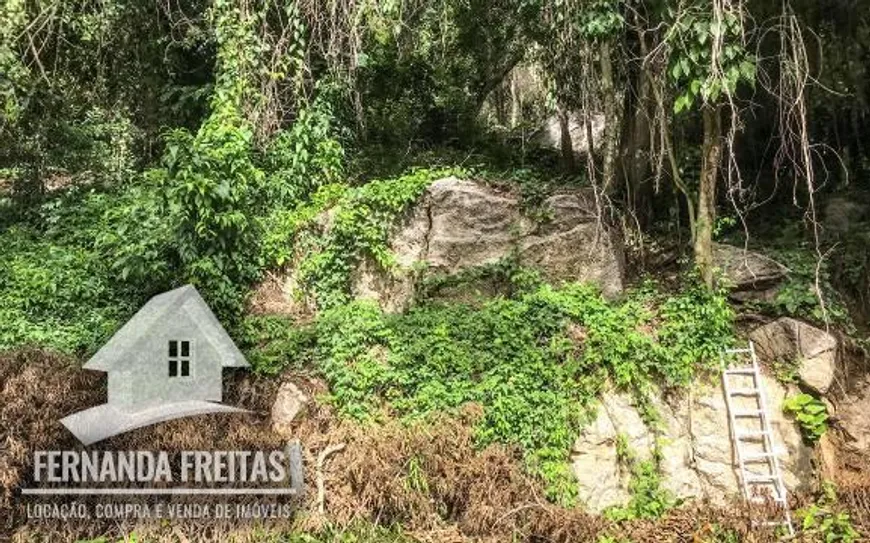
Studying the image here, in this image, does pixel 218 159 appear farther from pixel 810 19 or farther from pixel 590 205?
pixel 810 19

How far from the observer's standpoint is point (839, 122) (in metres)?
7.55

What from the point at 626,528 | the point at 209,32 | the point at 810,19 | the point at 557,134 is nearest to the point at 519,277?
the point at 626,528

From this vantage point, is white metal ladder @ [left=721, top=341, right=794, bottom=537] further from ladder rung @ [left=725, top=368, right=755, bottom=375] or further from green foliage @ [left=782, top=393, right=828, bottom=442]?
green foliage @ [left=782, top=393, right=828, bottom=442]

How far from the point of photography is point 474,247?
618 cm

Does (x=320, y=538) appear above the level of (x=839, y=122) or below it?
below

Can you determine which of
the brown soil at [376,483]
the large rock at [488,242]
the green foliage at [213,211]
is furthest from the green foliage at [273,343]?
the large rock at [488,242]

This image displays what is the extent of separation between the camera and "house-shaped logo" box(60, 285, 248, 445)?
5.03 meters

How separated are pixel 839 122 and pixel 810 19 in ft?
4.34

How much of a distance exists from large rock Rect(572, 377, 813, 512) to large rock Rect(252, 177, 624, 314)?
119 cm

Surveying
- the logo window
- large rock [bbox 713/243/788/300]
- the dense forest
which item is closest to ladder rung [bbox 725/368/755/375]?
the dense forest

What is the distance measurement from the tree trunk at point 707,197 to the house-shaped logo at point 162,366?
3.86 metres

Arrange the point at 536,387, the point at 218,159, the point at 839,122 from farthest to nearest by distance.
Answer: the point at 839,122, the point at 218,159, the point at 536,387

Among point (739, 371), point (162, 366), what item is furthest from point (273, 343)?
point (739, 371)

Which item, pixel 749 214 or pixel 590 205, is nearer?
pixel 590 205
